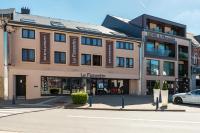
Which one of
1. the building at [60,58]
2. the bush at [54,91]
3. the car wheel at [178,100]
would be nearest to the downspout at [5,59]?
the building at [60,58]

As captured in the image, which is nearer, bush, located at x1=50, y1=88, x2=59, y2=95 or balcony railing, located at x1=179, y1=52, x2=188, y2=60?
bush, located at x1=50, y1=88, x2=59, y2=95

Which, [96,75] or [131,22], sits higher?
[131,22]

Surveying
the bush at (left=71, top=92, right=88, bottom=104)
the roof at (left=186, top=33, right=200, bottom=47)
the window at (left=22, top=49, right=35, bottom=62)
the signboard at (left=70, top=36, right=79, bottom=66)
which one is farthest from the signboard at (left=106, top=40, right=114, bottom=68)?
the roof at (left=186, top=33, right=200, bottom=47)

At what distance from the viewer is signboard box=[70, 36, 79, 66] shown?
36.4 m

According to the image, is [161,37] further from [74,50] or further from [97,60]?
[74,50]

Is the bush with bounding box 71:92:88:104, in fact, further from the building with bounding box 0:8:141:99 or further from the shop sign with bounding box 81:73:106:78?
the shop sign with bounding box 81:73:106:78

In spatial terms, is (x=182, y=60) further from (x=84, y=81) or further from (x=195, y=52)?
(x=84, y=81)

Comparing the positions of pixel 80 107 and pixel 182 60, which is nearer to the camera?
pixel 80 107

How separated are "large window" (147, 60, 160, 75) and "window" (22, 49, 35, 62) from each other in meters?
16.2

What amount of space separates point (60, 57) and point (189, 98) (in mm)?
13592

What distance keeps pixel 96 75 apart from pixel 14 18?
10.6m

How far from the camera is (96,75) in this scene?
3853 cm

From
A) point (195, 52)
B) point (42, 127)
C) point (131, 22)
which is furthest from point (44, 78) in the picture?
point (195, 52)

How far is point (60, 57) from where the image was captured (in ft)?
118
